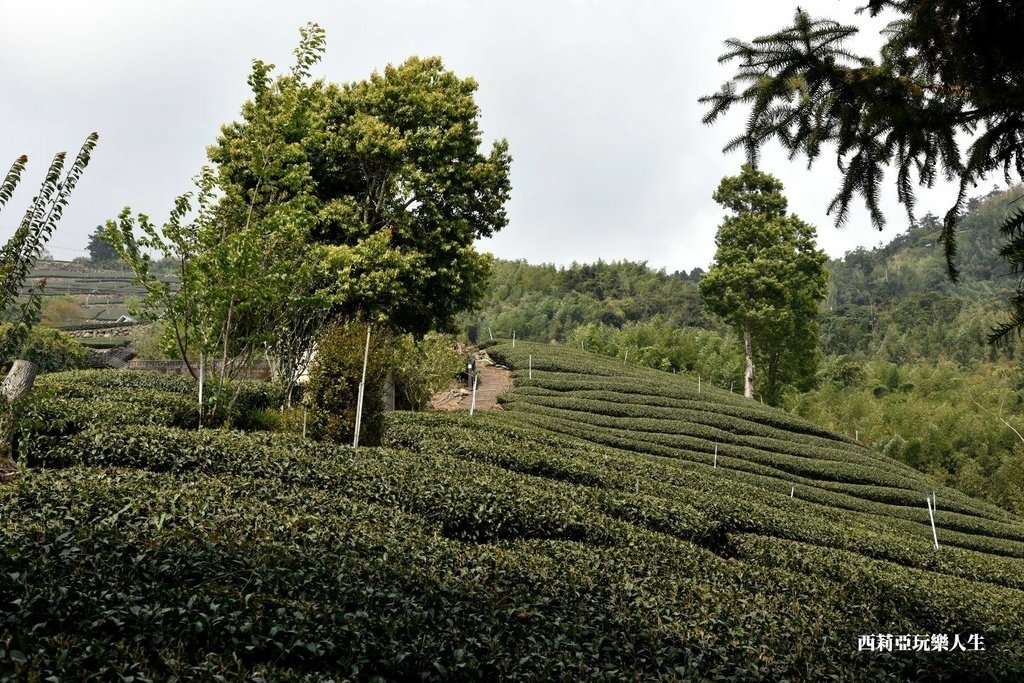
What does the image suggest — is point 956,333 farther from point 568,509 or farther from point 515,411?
point 568,509

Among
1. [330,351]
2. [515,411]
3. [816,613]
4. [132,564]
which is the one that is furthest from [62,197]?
[515,411]

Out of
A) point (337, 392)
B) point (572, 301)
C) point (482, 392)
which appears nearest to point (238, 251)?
point (337, 392)

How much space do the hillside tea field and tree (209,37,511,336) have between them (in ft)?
13.9

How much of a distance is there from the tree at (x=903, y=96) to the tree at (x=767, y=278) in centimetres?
3034

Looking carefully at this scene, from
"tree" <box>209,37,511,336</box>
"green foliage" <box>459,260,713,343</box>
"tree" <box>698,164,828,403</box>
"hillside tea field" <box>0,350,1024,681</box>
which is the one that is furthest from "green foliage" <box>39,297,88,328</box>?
"tree" <box>698,164,828,403</box>

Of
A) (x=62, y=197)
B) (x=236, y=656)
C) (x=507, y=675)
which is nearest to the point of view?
(x=236, y=656)

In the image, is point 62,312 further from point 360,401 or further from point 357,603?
point 357,603

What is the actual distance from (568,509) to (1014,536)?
1572 centimetres

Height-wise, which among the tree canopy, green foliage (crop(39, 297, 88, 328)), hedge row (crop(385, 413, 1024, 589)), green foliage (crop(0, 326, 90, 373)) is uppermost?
the tree canopy

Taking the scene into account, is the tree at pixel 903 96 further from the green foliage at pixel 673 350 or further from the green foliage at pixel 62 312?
the green foliage at pixel 62 312

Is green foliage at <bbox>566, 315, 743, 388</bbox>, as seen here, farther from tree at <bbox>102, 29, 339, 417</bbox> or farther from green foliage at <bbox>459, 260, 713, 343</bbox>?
tree at <bbox>102, 29, 339, 417</bbox>

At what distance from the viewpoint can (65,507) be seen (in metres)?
6.02

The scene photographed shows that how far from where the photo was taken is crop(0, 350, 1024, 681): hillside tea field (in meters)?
4.32

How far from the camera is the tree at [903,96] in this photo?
11.2 ft
